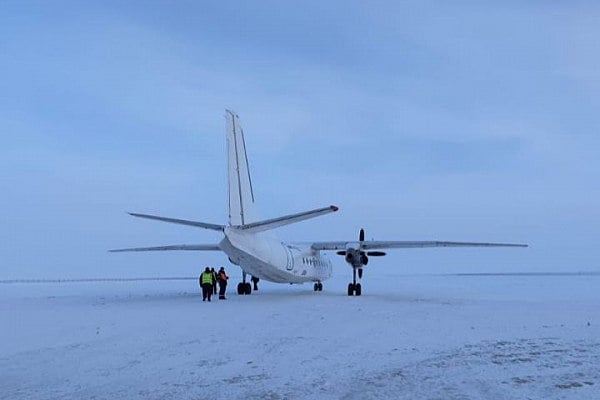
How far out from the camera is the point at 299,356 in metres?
9.31

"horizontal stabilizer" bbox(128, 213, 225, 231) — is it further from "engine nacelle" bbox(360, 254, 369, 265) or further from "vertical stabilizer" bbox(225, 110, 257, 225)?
"engine nacelle" bbox(360, 254, 369, 265)

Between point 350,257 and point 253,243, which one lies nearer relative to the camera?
point 253,243

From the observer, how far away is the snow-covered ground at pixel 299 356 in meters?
6.87

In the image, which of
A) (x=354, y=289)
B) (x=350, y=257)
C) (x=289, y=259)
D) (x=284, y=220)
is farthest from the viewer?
(x=350, y=257)

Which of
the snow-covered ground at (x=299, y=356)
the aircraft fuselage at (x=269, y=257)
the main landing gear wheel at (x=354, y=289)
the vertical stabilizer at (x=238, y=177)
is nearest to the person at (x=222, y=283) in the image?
the aircraft fuselage at (x=269, y=257)

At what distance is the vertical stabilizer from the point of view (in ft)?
73.2

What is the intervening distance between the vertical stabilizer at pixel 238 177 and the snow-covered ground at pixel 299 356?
6.64 m

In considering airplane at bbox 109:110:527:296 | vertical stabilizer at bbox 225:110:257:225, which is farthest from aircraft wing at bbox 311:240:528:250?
vertical stabilizer at bbox 225:110:257:225

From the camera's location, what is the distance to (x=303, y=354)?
9.52m

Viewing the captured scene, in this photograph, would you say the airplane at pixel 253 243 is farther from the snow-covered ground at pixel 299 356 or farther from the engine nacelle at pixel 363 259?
the snow-covered ground at pixel 299 356

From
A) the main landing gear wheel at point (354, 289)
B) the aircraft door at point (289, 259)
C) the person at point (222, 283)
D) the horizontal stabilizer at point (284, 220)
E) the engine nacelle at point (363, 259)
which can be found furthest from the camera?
the engine nacelle at point (363, 259)

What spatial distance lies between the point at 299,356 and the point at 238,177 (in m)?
14.4

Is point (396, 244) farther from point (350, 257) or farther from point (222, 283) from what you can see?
point (222, 283)

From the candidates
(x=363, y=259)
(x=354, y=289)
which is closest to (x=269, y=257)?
(x=354, y=289)
